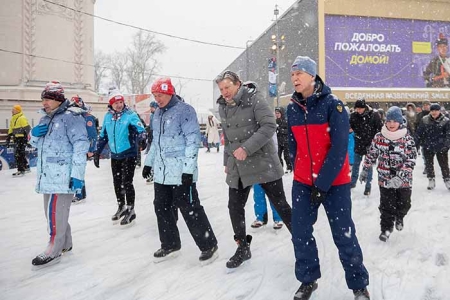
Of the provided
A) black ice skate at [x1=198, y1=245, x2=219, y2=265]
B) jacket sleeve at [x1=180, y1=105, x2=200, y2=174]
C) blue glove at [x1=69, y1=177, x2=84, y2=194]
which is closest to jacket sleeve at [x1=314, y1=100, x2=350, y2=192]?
jacket sleeve at [x1=180, y1=105, x2=200, y2=174]

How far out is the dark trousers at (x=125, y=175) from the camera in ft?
16.0

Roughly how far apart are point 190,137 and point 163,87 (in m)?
0.61

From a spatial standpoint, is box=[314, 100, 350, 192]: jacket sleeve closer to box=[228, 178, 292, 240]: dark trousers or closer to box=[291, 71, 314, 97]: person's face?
box=[291, 71, 314, 97]: person's face

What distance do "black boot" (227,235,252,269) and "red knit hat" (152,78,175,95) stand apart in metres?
1.75

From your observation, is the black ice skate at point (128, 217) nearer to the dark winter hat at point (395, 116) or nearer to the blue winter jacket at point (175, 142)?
the blue winter jacket at point (175, 142)

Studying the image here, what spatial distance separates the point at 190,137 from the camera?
3.48 metres

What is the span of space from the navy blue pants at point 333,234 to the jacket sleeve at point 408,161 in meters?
1.95

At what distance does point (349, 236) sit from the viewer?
2.55 m

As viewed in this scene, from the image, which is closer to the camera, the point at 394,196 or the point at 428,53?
the point at 394,196

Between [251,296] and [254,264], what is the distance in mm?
681

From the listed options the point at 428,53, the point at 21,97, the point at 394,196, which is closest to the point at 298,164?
the point at 394,196

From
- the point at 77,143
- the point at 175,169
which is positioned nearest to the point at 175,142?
the point at 175,169

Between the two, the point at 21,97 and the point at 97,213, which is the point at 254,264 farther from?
the point at 21,97

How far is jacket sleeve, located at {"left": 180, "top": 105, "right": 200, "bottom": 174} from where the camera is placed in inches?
133
